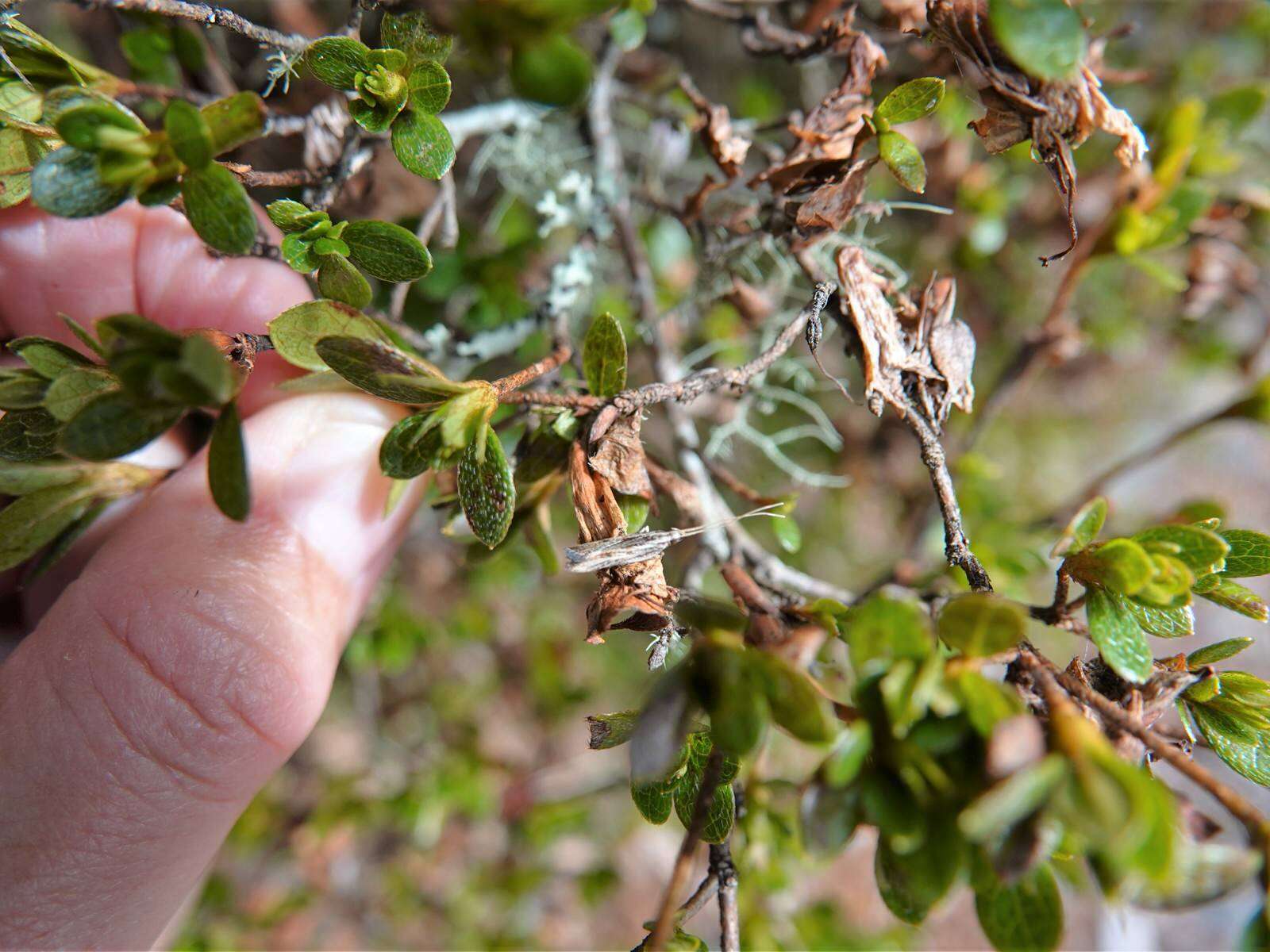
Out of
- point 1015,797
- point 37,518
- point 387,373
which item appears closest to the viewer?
point 1015,797

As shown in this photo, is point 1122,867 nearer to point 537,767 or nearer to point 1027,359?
point 1027,359

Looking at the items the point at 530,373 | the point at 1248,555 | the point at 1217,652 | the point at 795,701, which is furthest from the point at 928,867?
the point at 530,373

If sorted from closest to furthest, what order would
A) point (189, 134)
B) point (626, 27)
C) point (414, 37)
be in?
point (189, 134)
point (414, 37)
point (626, 27)

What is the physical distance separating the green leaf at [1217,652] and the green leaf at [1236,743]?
6cm

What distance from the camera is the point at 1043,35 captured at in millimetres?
829

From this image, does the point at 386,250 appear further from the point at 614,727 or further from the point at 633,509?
the point at 614,727

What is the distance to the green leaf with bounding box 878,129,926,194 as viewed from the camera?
110cm

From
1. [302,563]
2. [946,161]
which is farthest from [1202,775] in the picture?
[946,161]

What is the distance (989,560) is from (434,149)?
133 centimetres

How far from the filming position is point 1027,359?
2.16 m

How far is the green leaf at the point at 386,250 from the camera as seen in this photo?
1029 mm

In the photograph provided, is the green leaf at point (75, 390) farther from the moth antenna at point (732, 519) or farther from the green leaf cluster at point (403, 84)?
the moth antenna at point (732, 519)

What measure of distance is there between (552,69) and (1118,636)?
0.90m

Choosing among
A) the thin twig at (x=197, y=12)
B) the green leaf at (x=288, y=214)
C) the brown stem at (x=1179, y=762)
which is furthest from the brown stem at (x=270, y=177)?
the brown stem at (x=1179, y=762)
